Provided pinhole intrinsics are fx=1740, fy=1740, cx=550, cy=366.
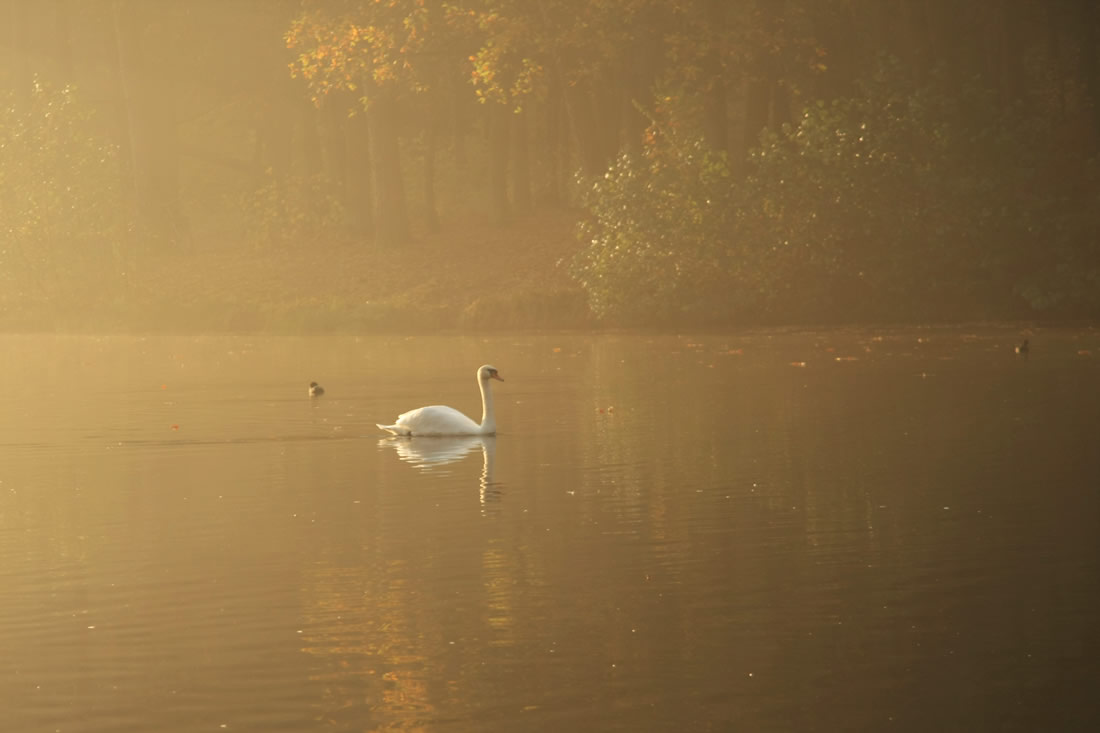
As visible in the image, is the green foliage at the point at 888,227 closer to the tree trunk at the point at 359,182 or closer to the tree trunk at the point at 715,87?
the tree trunk at the point at 715,87

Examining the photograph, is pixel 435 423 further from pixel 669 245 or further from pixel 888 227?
pixel 888 227

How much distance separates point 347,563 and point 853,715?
5287mm

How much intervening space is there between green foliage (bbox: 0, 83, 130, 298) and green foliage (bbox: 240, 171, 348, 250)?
4655 millimetres

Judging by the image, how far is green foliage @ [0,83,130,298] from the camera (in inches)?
2318

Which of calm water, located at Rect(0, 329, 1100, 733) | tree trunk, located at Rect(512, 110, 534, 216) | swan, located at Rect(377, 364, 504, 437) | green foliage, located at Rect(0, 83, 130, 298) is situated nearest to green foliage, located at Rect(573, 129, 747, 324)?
tree trunk, located at Rect(512, 110, 534, 216)

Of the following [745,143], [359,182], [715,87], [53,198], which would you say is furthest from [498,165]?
[53,198]

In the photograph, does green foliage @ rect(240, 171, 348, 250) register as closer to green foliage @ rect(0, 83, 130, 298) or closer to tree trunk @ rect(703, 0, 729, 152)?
green foliage @ rect(0, 83, 130, 298)

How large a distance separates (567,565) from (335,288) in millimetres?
41191

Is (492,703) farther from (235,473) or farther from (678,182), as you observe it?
(678,182)

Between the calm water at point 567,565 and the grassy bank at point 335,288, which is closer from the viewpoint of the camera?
the calm water at point 567,565

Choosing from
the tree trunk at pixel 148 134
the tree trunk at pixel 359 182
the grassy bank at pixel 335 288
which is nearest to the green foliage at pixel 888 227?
the grassy bank at pixel 335 288

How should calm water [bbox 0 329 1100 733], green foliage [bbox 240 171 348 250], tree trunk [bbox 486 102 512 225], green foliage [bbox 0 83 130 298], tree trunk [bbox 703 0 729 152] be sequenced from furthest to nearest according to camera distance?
green foliage [bbox 240 171 348 250] < green foliage [bbox 0 83 130 298] < tree trunk [bbox 486 102 512 225] < tree trunk [bbox 703 0 729 152] < calm water [bbox 0 329 1100 733]

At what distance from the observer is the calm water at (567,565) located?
9.23 m

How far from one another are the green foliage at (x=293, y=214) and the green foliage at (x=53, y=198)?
4655mm
